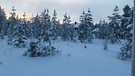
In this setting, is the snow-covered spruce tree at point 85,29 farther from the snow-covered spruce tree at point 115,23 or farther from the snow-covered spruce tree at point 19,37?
the snow-covered spruce tree at point 19,37

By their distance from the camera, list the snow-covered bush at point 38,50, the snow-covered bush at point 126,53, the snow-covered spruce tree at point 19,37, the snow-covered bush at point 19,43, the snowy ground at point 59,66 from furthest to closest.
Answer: the snow-covered spruce tree at point 19,37, the snow-covered bush at point 19,43, the snow-covered bush at point 126,53, the snow-covered bush at point 38,50, the snowy ground at point 59,66

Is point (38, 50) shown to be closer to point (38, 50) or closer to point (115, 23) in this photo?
point (38, 50)

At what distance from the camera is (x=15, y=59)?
66.0 feet

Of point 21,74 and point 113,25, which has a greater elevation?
point 113,25

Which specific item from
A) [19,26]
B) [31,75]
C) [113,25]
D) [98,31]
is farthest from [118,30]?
[31,75]

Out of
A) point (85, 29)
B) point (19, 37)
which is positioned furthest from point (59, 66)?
point (85, 29)

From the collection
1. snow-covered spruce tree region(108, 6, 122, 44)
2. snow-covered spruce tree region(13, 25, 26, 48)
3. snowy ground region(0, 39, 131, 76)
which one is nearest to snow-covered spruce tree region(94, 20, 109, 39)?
snow-covered spruce tree region(108, 6, 122, 44)

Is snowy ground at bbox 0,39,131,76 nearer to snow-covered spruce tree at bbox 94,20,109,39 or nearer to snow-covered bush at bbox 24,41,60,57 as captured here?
snow-covered bush at bbox 24,41,60,57

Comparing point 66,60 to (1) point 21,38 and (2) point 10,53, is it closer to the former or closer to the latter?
(2) point 10,53

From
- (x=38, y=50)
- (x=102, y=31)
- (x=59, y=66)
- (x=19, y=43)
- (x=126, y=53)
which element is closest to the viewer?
(x=59, y=66)

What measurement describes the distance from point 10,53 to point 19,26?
22.7ft

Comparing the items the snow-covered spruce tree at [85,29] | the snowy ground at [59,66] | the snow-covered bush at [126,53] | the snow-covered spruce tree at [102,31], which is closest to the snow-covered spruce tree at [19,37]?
the snowy ground at [59,66]

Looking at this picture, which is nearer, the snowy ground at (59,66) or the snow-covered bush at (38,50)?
the snowy ground at (59,66)

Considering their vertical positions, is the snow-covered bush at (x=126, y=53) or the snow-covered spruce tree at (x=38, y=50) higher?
the snow-covered spruce tree at (x=38, y=50)
